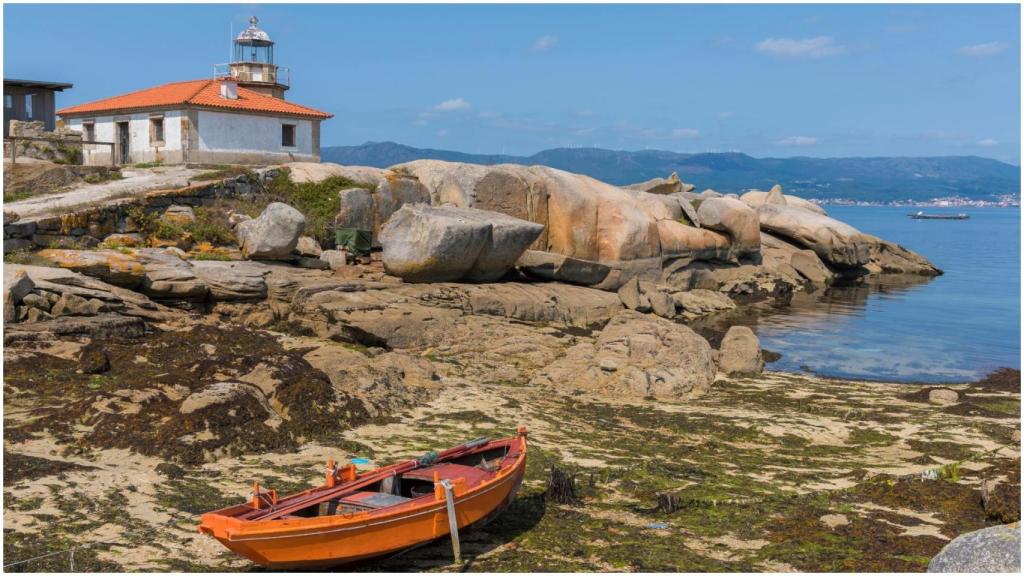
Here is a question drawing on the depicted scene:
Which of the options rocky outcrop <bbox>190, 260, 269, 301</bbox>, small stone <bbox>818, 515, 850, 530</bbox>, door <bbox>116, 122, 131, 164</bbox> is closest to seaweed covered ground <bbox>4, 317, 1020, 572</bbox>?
small stone <bbox>818, 515, 850, 530</bbox>

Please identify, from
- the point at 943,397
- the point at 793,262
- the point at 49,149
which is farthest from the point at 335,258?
the point at 793,262

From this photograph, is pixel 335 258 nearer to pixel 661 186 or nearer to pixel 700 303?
pixel 700 303

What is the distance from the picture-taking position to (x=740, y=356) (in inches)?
972

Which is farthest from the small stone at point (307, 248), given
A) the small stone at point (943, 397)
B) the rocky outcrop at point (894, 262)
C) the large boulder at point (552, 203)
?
the rocky outcrop at point (894, 262)

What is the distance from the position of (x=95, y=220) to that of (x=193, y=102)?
35.6ft

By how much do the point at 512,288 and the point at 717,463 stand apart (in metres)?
14.7

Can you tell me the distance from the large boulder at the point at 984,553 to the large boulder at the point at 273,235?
21438 mm

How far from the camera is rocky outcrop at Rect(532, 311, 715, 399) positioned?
21.3 metres

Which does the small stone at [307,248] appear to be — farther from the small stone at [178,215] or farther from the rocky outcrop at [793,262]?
the rocky outcrop at [793,262]

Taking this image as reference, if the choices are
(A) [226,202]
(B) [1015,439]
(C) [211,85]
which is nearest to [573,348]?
(B) [1015,439]

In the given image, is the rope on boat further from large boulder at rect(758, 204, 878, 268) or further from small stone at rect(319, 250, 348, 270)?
large boulder at rect(758, 204, 878, 268)

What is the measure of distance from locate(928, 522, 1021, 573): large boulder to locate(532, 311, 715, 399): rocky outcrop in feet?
36.8

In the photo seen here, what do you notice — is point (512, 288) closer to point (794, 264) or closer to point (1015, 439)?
point (1015, 439)

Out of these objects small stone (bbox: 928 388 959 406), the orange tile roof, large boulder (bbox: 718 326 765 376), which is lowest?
small stone (bbox: 928 388 959 406)
